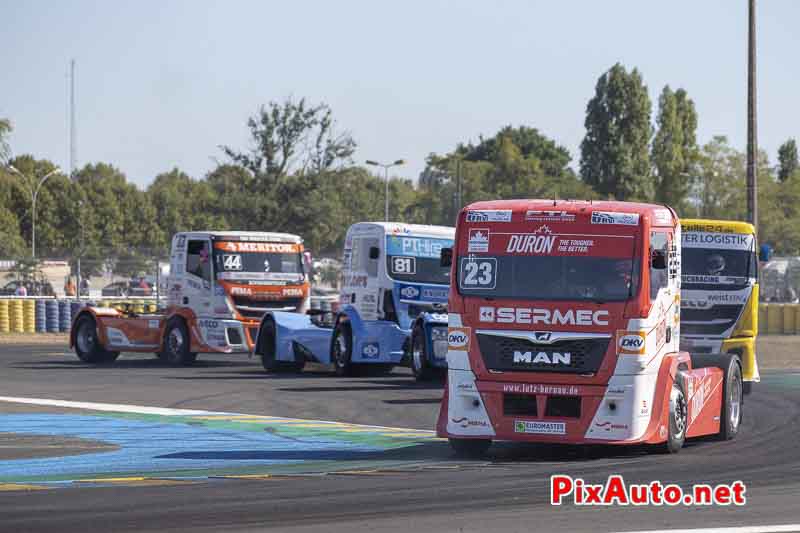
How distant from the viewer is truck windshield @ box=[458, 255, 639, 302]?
46.3 feet

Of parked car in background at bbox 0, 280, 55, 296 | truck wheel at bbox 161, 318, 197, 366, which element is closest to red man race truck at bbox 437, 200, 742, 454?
truck wheel at bbox 161, 318, 197, 366

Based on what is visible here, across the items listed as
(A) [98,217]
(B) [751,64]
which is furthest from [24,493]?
(A) [98,217]

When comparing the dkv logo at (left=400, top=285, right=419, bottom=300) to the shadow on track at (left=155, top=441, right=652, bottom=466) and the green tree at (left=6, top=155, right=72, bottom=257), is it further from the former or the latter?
the green tree at (left=6, top=155, right=72, bottom=257)

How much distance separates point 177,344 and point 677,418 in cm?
1801

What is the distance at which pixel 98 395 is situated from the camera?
22969 millimetres

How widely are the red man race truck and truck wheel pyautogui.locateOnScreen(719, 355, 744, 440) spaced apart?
1.52 m

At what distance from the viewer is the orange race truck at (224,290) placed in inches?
1176

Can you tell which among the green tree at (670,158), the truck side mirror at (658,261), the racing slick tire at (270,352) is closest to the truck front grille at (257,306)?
the racing slick tire at (270,352)

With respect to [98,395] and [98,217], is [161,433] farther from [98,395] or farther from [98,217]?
[98,217]

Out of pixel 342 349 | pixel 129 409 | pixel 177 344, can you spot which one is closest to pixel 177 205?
pixel 177 344

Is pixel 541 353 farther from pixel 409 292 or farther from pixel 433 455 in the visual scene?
pixel 409 292

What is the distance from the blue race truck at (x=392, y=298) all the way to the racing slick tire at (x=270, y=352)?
2047 mm

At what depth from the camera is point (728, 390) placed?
53.9 ft

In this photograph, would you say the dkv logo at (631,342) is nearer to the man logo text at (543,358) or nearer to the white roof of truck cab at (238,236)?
the man logo text at (543,358)
